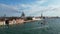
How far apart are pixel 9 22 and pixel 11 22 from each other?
121 centimetres

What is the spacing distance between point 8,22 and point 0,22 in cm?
365

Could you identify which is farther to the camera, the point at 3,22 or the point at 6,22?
the point at 6,22

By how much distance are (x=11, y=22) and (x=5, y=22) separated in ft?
7.89

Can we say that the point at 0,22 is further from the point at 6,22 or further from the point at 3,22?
the point at 6,22

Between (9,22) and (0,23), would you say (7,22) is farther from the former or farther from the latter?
(0,23)

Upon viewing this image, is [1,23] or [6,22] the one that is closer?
[1,23]

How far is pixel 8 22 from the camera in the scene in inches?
1545

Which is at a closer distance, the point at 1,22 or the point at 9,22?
the point at 1,22

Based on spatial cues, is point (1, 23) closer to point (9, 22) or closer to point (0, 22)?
point (0, 22)

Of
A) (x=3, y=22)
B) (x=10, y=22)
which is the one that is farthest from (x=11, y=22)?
(x=3, y=22)

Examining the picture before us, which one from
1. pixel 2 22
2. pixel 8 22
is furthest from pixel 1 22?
pixel 8 22

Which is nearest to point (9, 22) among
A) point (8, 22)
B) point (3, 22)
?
point (8, 22)

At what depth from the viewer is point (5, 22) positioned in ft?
127

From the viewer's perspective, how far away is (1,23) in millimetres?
36281
